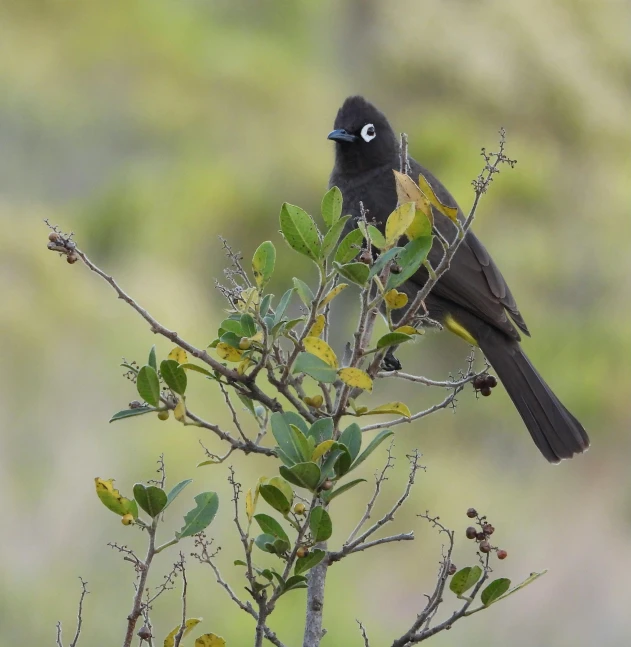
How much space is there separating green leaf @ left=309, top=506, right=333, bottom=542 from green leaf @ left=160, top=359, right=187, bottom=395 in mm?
203

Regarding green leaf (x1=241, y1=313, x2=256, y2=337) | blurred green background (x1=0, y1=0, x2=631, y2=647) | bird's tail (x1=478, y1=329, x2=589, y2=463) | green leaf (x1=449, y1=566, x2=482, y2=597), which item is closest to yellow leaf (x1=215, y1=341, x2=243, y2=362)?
green leaf (x1=241, y1=313, x2=256, y2=337)

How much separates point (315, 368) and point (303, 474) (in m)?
0.13

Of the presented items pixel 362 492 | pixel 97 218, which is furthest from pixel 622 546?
pixel 97 218

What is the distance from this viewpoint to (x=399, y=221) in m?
1.08

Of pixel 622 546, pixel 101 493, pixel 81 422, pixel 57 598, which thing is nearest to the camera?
pixel 101 493

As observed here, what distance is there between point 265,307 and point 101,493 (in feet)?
0.92

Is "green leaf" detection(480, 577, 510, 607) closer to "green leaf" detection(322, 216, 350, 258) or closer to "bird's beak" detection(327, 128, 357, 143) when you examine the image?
"green leaf" detection(322, 216, 350, 258)

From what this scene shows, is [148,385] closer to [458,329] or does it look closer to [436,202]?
[436,202]

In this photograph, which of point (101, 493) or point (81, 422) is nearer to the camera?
point (101, 493)

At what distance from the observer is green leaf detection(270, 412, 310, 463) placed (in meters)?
0.98

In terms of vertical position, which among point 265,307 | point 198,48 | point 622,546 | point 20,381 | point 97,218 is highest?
point 198,48

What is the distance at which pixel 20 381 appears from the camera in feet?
17.2

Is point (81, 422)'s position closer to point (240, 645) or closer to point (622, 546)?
point (240, 645)

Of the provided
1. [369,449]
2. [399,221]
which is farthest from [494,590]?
[399,221]
